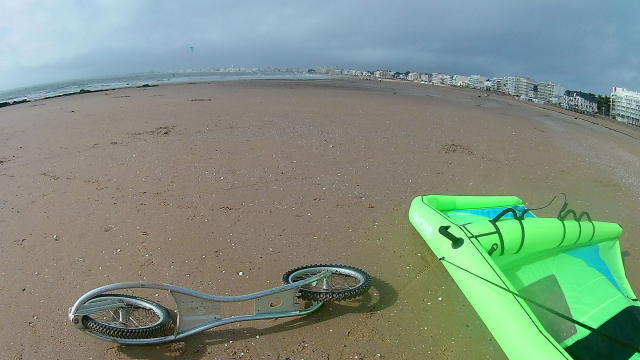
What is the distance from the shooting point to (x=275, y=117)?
1266 centimetres

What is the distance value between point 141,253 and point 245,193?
224 centimetres

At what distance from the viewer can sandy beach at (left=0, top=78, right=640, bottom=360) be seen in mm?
3361

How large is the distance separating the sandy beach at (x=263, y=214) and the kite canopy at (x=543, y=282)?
50cm

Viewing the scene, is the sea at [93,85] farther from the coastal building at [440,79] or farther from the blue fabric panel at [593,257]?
the coastal building at [440,79]

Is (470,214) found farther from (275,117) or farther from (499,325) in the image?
(275,117)

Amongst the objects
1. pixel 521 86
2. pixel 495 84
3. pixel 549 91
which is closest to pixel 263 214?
pixel 549 91

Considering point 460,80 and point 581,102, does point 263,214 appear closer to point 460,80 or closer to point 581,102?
point 581,102

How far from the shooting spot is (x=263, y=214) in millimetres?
5773

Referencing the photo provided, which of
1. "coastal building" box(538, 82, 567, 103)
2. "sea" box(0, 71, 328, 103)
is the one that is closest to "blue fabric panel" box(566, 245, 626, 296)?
"sea" box(0, 71, 328, 103)

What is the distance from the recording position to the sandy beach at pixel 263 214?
3361 millimetres

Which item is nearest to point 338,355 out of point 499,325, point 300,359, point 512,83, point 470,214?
point 300,359

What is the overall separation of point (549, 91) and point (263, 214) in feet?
206

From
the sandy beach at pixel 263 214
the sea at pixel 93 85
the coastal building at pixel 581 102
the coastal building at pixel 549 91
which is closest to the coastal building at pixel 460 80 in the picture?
the coastal building at pixel 549 91

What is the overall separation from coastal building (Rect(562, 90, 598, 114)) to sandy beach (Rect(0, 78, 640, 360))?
109 ft
